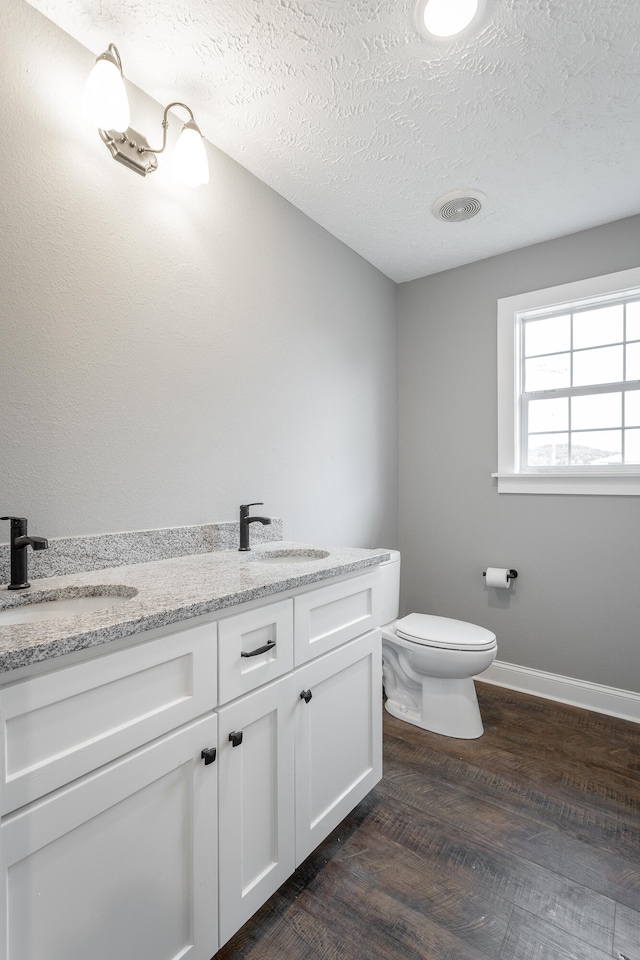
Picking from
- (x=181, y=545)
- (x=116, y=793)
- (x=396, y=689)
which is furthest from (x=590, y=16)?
(x=396, y=689)

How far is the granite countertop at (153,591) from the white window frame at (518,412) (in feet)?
4.36

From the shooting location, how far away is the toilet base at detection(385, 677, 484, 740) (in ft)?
6.81

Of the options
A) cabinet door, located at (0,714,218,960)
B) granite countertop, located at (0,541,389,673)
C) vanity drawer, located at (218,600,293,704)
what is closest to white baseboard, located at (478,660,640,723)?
granite countertop, located at (0,541,389,673)

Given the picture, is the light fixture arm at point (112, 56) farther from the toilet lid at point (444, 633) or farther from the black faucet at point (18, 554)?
the toilet lid at point (444, 633)

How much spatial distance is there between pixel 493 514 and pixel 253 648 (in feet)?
6.33

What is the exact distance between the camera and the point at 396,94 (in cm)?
152

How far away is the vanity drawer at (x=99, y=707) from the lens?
0.71 metres

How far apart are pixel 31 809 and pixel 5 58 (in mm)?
1710

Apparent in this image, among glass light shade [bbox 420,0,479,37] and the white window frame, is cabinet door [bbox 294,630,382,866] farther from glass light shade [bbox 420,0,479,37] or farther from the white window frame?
glass light shade [bbox 420,0,479,37]

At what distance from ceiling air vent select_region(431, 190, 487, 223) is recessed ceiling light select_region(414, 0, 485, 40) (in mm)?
761

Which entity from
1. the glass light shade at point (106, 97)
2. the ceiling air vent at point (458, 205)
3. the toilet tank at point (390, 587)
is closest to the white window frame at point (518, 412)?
the ceiling air vent at point (458, 205)

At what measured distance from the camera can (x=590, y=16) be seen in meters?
1.27

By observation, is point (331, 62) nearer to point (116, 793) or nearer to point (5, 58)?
point (5, 58)

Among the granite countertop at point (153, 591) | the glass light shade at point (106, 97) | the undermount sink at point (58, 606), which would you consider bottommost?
the undermount sink at point (58, 606)
